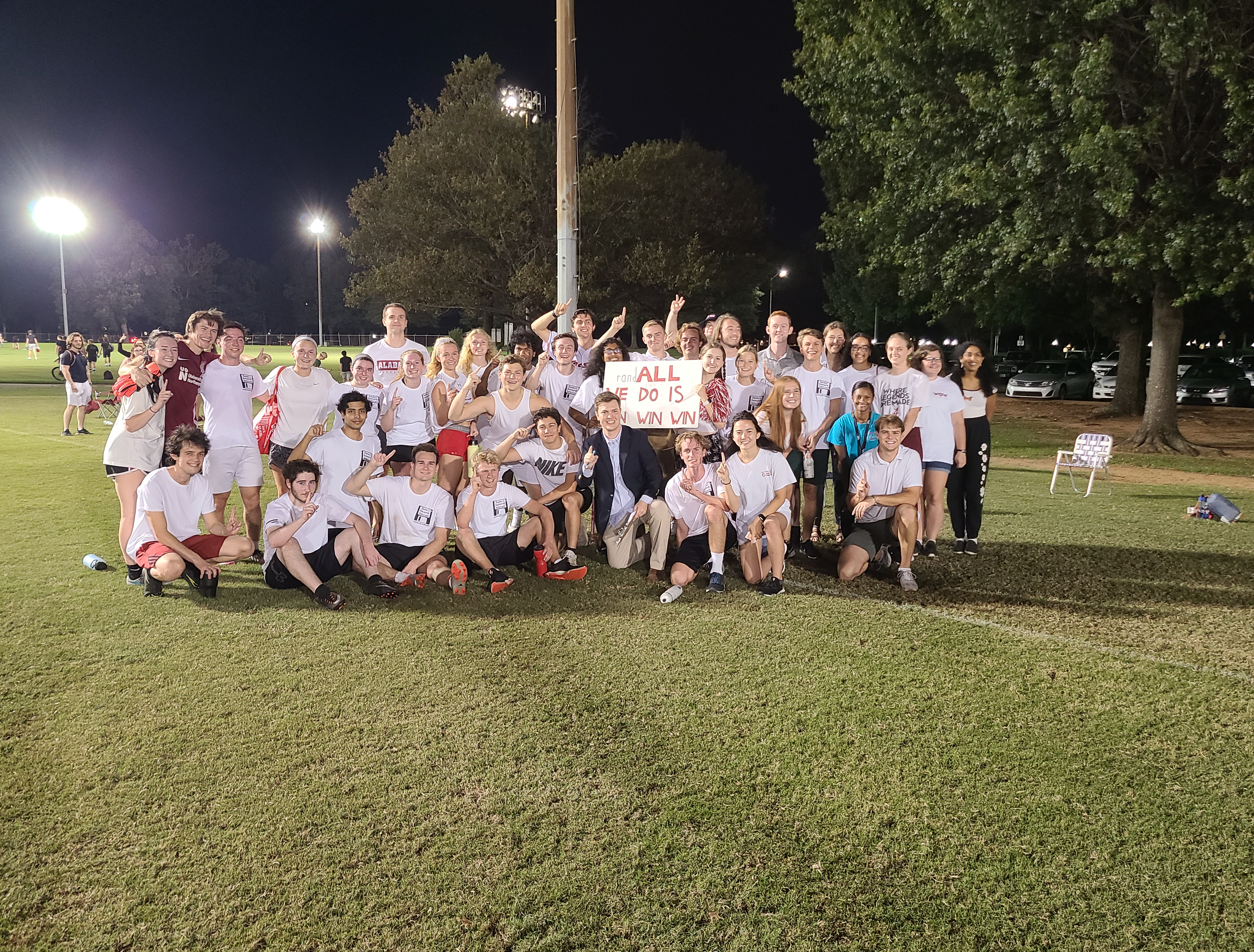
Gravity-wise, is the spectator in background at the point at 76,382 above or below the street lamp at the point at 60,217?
below

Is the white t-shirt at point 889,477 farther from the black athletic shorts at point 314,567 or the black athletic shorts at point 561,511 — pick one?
the black athletic shorts at point 314,567

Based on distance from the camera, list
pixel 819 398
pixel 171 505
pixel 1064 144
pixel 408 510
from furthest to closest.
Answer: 1. pixel 1064 144
2. pixel 819 398
3. pixel 408 510
4. pixel 171 505

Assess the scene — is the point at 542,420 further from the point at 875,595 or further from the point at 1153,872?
the point at 1153,872

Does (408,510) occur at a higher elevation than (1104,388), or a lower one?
lower

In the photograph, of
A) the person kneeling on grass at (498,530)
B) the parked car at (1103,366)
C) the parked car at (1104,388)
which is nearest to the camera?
the person kneeling on grass at (498,530)

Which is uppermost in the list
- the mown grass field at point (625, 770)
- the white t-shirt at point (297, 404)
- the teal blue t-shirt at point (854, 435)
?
the white t-shirt at point (297, 404)

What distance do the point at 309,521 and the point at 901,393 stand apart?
4.98 m

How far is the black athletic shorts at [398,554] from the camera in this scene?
20.2 ft

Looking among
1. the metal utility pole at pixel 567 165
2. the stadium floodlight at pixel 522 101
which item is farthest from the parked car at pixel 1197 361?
the metal utility pole at pixel 567 165

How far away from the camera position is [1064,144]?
42.5 ft

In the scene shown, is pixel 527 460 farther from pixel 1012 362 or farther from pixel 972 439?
pixel 1012 362

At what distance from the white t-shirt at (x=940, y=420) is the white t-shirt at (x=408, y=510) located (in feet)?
13.6

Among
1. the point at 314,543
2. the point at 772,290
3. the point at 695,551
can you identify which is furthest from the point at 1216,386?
the point at 772,290

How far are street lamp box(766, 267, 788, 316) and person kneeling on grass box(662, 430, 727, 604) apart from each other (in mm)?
8257
